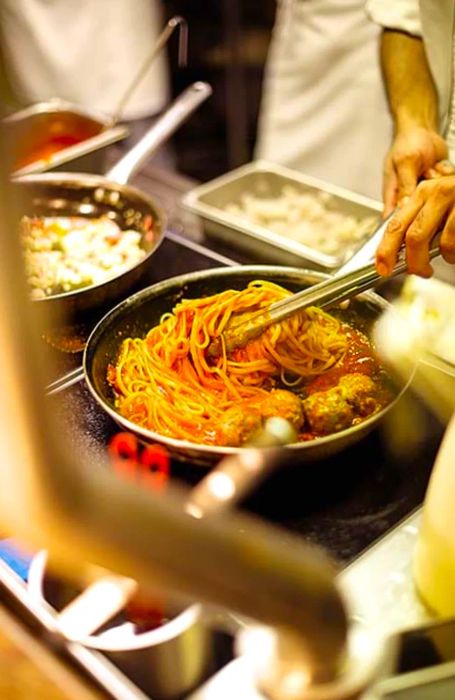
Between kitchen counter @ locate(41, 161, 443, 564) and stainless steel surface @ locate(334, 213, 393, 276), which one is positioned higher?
stainless steel surface @ locate(334, 213, 393, 276)

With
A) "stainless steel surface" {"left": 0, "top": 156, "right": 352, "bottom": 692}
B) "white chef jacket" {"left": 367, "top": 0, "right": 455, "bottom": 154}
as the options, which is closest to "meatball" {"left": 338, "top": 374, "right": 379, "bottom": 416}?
"stainless steel surface" {"left": 0, "top": 156, "right": 352, "bottom": 692}

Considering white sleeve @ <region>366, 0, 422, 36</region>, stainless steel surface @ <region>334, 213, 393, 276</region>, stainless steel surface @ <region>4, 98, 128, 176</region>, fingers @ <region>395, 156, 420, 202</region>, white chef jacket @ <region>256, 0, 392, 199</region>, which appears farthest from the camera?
white chef jacket @ <region>256, 0, 392, 199</region>

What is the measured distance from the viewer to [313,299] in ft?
3.98

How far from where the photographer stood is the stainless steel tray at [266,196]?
172cm

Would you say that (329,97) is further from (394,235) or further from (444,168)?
(394,235)

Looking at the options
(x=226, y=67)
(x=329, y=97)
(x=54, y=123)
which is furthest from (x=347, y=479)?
(x=226, y=67)

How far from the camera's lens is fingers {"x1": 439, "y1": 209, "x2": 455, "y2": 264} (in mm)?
1241

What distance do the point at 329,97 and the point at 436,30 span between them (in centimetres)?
105

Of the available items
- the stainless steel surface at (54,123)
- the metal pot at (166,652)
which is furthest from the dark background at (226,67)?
the metal pot at (166,652)

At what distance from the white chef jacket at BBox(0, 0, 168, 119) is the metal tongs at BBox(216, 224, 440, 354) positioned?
169 cm

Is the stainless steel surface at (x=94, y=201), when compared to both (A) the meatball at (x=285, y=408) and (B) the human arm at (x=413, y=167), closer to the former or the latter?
(B) the human arm at (x=413, y=167)

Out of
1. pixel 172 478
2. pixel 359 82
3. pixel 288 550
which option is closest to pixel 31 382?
pixel 288 550

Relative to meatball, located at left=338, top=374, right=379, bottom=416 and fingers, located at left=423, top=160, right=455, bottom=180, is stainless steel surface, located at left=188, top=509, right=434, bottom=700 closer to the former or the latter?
meatball, located at left=338, top=374, right=379, bottom=416

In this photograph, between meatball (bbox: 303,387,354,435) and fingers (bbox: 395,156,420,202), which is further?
fingers (bbox: 395,156,420,202)
